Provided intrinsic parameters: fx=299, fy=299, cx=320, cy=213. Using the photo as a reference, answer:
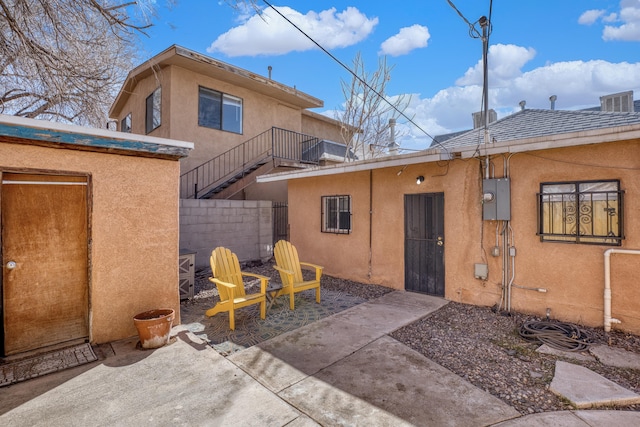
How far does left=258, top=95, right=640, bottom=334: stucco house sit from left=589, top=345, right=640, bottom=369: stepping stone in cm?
61

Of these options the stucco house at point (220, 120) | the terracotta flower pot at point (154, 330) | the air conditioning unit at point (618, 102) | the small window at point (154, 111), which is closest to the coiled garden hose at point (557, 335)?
the terracotta flower pot at point (154, 330)

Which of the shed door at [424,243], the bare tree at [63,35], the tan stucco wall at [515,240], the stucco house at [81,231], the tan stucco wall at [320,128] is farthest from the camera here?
the tan stucco wall at [320,128]

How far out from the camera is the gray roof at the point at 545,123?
4.92m

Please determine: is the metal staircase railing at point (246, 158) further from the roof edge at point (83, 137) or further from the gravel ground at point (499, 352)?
the gravel ground at point (499, 352)

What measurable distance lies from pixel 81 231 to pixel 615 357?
6.65 meters

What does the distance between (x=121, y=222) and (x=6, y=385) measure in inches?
74.7

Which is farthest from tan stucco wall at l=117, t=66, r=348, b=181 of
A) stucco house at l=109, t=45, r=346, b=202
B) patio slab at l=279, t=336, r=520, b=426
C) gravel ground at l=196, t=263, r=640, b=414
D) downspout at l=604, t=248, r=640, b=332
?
downspout at l=604, t=248, r=640, b=332

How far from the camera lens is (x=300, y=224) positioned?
340 inches

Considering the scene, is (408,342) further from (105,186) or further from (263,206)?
(263,206)

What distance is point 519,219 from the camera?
485 cm

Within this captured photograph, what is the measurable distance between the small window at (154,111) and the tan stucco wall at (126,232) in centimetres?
725

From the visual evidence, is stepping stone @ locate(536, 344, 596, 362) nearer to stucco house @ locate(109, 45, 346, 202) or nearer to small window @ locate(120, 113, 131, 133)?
stucco house @ locate(109, 45, 346, 202)

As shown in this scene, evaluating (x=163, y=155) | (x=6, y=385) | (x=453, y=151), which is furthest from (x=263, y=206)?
(x=6, y=385)

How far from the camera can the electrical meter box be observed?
191 inches
